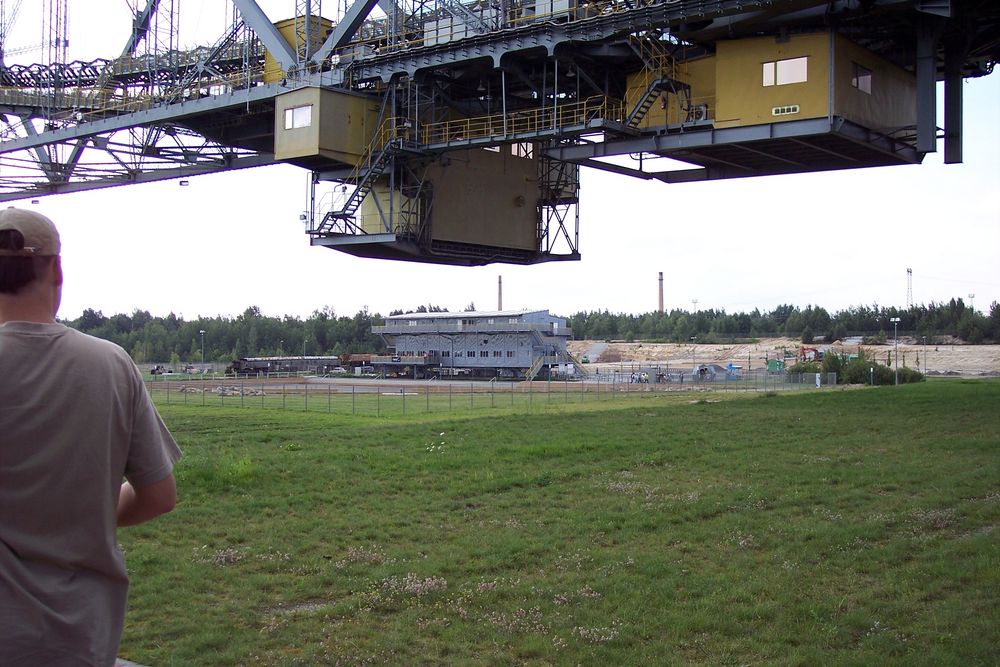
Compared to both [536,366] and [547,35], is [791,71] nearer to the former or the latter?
[547,35]

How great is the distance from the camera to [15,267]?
3160mm

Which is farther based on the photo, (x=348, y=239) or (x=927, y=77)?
(x=348, y=239)

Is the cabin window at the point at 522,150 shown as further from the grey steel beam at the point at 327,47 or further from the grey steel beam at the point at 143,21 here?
the grey steel beam at the point at 143,21

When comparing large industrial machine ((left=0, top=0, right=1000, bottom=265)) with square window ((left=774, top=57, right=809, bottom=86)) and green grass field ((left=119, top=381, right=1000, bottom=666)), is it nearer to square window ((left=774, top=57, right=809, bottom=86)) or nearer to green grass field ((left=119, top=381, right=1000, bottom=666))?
square window ((left=774, top=57, right=809, bottom=86))

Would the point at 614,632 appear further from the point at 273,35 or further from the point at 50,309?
the point at 273,35

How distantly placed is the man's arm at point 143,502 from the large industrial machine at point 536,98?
1645 cm

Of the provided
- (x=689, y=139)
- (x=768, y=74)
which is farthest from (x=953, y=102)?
(x=689, y=139)

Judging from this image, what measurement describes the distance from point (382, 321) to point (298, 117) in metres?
120

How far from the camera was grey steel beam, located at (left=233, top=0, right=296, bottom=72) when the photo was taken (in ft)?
77.7

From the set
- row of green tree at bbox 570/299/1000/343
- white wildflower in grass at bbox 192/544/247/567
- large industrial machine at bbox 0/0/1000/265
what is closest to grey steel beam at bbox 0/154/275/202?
large industrial machine at bbox 0/0/1000/265

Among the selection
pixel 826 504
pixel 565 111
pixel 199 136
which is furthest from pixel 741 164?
pixel 199 136

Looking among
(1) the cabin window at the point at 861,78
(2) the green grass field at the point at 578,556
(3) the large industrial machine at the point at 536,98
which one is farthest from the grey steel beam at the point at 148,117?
(1) the cabin window at the point at 861,78

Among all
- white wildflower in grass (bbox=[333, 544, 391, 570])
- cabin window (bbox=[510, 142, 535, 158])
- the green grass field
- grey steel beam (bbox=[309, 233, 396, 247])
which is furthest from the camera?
cabin window (bbox=[510, 142, 535, 158])

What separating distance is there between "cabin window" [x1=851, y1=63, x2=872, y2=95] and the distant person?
1808cm
